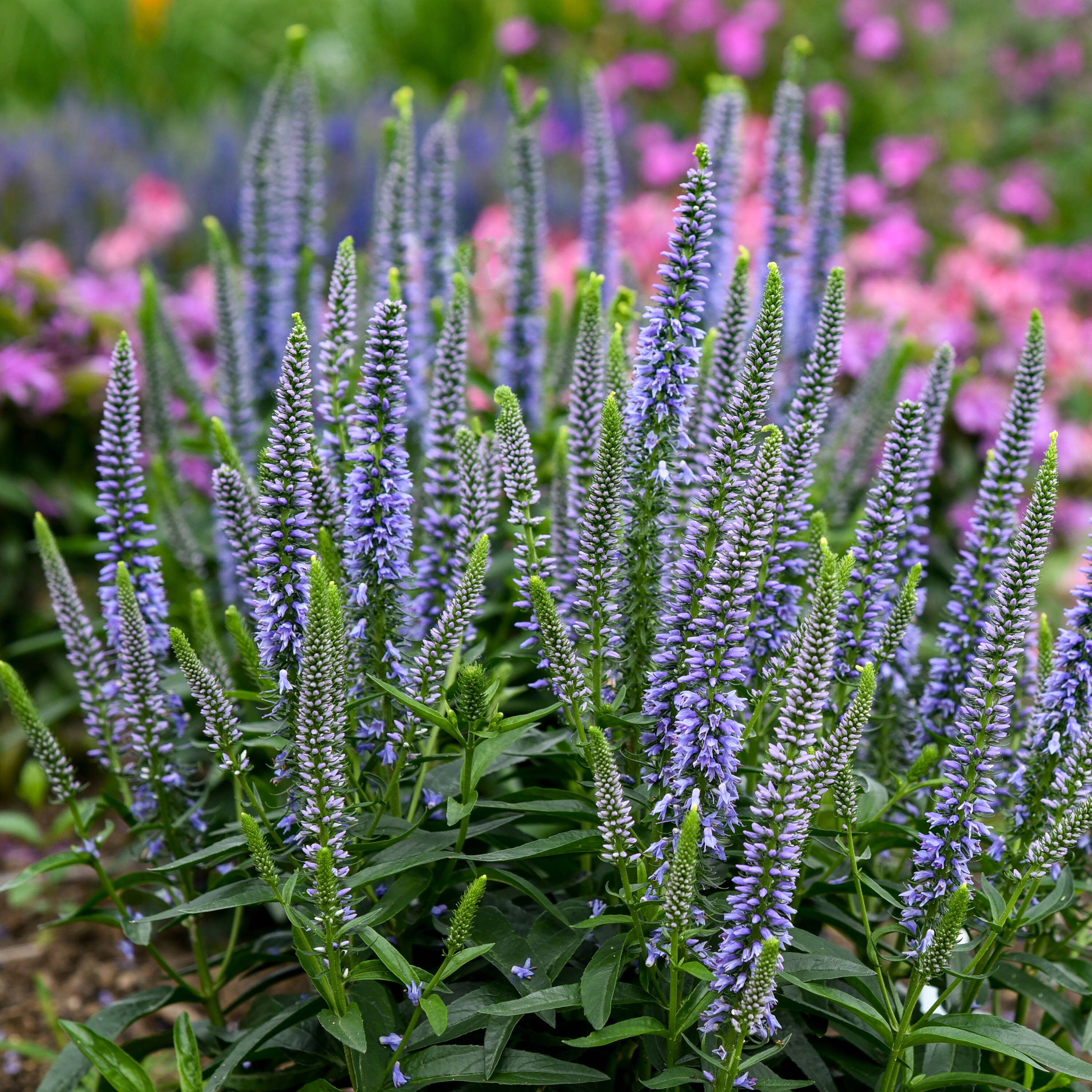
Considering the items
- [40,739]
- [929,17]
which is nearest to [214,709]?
[40,739]

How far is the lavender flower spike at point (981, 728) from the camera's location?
7.83 feet

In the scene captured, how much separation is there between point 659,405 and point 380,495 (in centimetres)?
66

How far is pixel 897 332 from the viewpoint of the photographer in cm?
483

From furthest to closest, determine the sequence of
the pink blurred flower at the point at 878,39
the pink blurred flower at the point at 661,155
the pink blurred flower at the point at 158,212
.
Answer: the pink blurred flower at the point at 878,39
the pink blurred flower at the point at 661,155
the pink blurred flower at the point at 158,212

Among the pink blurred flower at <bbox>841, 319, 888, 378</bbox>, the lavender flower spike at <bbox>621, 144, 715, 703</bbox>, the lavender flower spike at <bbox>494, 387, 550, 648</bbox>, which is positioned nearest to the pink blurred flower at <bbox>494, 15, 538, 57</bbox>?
the pink blurred flower at <bbox>841, 319, 888, 378</bbox>

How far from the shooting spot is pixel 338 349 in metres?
2.83

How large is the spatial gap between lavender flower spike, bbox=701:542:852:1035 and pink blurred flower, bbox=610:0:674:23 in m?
11.7

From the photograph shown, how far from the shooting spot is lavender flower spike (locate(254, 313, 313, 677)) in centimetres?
236

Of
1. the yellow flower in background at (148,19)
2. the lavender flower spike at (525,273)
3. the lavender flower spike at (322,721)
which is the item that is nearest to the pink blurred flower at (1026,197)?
the lavender flower spike at (525,273)

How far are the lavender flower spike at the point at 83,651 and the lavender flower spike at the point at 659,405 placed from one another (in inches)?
55.8

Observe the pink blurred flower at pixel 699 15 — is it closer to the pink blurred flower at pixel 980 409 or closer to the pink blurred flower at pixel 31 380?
the pink blurred flower at pixel 980 409

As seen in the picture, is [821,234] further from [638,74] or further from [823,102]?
[638,74]

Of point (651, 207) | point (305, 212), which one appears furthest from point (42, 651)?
point (651, 207)

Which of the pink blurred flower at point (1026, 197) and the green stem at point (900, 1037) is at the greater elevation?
the pink blurred flower at point (1026, 197)
